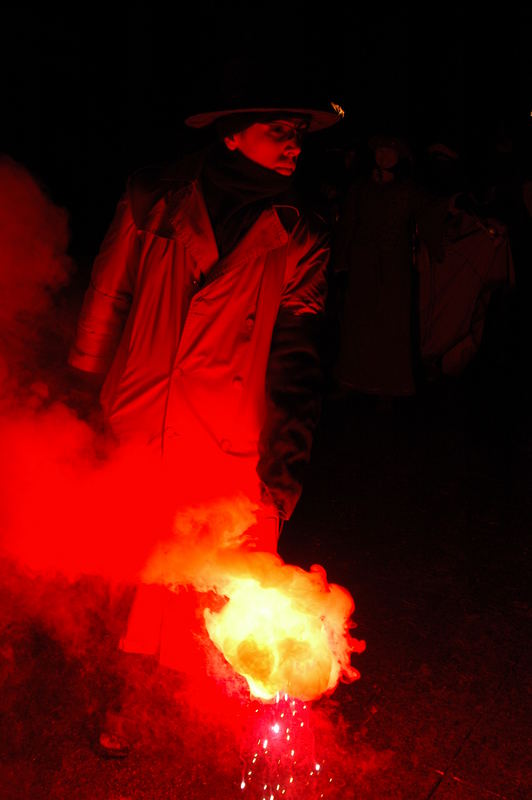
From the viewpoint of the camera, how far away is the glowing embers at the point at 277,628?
2998 millimetres

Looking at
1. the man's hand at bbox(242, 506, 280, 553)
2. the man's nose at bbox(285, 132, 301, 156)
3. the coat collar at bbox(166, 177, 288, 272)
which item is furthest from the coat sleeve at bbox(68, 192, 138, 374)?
the man's hand at bbox(242, 506, 280, 553)

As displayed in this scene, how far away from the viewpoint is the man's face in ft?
10.2

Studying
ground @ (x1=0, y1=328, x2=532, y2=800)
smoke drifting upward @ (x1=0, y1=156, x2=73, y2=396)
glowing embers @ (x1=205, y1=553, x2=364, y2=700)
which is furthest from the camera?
smoke drifting upward @ (x1=0, y1=156, x2=73, y2=396)

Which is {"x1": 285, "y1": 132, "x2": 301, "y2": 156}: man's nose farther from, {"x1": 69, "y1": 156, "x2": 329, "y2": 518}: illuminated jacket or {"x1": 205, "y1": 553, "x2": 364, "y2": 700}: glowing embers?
{"x1": 205, "y1": 553, "x2": 364, "y2": 700}: glowing embers

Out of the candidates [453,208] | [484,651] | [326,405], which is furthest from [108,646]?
[453,208]

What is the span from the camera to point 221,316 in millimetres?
3137

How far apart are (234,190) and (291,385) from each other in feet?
2.46

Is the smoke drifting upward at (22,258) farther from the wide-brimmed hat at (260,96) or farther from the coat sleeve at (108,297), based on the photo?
the wide-brimmed hat at (260,96)

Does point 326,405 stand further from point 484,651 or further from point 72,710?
point 72,710

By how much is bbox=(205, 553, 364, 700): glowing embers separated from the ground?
1.49 ft

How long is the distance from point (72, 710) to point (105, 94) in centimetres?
805

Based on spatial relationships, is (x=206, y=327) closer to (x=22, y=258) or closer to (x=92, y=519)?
(x=92, y=519)

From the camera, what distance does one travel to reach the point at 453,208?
7.70 metres

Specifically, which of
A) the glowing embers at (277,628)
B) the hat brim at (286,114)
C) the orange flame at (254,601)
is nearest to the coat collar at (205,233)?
the hat brim at (286,114)
